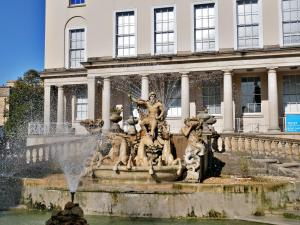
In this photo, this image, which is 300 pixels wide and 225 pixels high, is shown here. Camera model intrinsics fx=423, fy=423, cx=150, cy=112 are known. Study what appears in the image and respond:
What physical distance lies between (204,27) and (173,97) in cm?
553

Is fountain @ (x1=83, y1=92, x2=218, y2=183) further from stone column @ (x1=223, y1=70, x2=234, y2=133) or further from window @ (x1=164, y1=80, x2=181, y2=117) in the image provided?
window @ (x1=164, y1=80, x2=181, y2=117)

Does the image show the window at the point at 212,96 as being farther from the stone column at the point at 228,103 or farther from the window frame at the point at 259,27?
the window frame at the point at 259,27

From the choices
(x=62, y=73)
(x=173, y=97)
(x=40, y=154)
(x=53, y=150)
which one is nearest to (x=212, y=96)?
(x=173, y=97)

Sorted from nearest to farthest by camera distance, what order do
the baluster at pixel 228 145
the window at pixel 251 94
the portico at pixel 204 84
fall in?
the baluster at pixel 228 145
the portico at pixel 204 84
the window at pixel 251 94

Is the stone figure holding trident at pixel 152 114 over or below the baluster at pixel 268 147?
over

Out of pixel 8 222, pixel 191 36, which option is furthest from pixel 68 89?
pixel 8 222

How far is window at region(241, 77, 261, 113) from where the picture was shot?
29500 millimetres

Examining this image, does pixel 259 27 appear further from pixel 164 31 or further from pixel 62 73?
pixel 62 73

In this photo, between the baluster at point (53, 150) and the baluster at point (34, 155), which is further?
the baluster at point (53, 150)

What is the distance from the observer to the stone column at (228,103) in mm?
27266

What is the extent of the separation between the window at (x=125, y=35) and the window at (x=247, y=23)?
7.78m

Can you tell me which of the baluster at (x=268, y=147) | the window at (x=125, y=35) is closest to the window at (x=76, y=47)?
the window at (x=125, y=35)

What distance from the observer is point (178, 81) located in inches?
1221

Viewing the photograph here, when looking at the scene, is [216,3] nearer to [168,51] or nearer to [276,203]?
[168,51]
